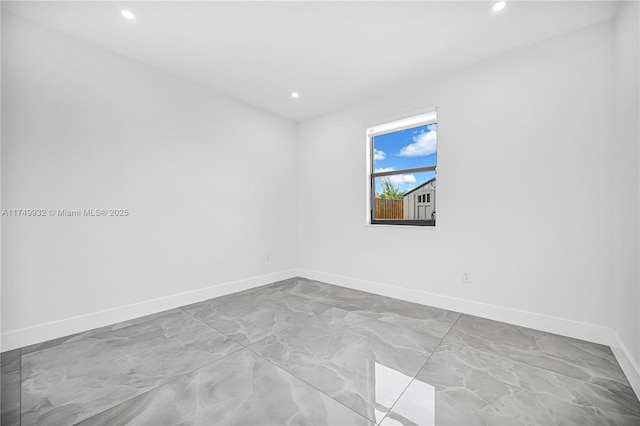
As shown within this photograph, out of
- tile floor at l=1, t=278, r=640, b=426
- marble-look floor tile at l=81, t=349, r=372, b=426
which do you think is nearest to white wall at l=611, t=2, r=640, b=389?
tile floor at l=1, t=278, r=640, b=426

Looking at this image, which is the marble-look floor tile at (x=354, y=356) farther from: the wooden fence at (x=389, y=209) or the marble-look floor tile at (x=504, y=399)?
the wooden fence at (x=389, y=209)

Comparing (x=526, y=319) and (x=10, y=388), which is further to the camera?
(x=526, y=319)

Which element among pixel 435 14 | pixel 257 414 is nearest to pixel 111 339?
pixel 257 414

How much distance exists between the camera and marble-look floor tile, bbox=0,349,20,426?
1.40 meters

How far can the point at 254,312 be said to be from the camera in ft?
9.46

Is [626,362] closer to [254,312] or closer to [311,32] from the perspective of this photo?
[254,312]

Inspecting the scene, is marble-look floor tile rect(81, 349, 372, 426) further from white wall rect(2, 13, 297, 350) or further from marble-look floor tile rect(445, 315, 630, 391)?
white wall rect(2, 13, 297, 350)

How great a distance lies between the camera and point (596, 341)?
2.20m

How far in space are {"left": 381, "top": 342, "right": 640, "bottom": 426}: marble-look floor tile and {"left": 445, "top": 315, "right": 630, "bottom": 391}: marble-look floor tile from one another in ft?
0.40

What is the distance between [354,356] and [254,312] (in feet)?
4.31

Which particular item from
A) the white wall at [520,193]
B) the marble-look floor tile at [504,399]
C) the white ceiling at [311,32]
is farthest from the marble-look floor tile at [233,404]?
the white ceiling at [311,32]

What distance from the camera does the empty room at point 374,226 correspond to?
1647mm

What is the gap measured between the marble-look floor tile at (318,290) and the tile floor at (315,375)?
0.65 m

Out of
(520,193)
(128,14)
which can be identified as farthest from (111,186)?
(520,193)
